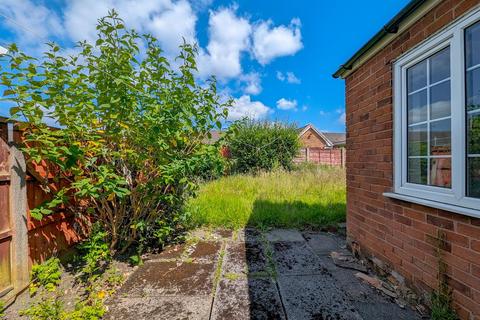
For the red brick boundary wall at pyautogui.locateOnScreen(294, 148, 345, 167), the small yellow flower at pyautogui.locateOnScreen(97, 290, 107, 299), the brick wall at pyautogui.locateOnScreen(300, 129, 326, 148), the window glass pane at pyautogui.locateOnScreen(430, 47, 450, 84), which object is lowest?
the small yellow flower at pyautogui.locateOnScreen(97, 290, 107, 299)

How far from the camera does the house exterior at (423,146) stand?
69.0 inches

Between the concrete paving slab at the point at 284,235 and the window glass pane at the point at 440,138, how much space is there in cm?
251

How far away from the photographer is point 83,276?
8.70 ft

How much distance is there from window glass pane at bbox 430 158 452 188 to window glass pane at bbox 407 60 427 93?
79cm

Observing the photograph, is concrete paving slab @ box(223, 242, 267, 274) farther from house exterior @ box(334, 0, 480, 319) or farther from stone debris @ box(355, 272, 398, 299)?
house exterior @ box(334, 0, 480, 319)

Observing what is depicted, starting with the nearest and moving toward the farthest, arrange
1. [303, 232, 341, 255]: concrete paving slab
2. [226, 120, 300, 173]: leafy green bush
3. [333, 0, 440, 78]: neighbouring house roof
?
[333, 0, 440, 78]: neighbouring house roof, [303, 232, 341, 255]: concrete paving slab, [226, 120, 300, 173]: leafy green bush

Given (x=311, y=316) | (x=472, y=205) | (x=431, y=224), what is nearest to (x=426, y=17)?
(x=472, y=205)

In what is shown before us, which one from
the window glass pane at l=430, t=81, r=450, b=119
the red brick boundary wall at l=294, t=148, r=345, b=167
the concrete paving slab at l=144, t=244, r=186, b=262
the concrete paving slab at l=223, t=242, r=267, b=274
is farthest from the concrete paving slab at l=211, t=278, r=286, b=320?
the red brick boundary wall at l=294, t=148, r=345, b=167

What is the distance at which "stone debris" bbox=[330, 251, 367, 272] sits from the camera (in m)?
2.94

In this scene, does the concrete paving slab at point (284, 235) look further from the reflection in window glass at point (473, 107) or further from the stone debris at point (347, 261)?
the reflection in window glass at point (473, 107)

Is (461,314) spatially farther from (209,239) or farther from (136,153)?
(136,153)

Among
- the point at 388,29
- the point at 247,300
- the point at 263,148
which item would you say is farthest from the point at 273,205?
the point at 263,148

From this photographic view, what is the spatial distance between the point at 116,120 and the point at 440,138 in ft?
11.2

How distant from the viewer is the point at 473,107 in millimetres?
1749
